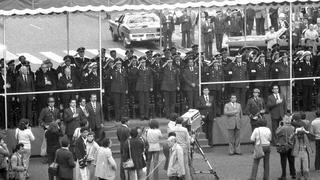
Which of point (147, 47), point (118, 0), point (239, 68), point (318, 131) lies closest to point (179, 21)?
point (147, 47)

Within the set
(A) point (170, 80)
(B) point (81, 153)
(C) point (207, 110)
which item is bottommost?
(B) point (81, 153)

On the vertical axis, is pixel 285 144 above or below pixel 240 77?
below

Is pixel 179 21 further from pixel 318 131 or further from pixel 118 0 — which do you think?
pixel 318 131

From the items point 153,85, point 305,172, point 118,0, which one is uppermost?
point 118,0

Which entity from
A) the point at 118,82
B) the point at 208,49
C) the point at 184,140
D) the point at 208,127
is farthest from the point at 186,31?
the point at 184,140

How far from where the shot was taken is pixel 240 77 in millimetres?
30875

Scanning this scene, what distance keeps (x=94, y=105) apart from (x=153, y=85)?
8.57 ft

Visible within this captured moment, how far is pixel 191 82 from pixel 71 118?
4041mm

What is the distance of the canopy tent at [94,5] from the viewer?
89.9 feet

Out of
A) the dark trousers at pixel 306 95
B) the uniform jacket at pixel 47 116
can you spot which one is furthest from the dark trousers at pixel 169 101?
the dark trousers at pixel 306 95

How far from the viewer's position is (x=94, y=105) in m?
28.8

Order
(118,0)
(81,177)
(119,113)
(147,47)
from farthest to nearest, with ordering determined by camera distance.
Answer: (147,47) → (119,113) → (118,0) → (81,177)

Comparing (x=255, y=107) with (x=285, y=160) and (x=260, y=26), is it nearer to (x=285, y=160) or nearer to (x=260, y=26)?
(x=285, y=160)

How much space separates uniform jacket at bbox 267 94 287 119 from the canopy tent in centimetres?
286
